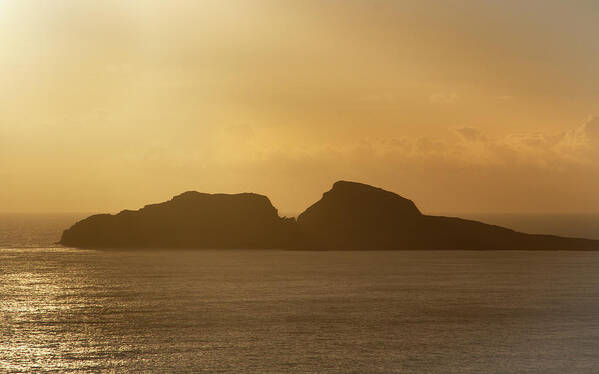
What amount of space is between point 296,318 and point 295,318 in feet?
0.24

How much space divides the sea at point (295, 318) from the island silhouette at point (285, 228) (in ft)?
147

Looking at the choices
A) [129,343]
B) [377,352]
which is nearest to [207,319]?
[129,343]

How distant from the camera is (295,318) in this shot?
196ft

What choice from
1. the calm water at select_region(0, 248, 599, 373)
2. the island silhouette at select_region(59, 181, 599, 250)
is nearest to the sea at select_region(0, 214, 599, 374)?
the calm water at select_region(0, 248, 599, 373)

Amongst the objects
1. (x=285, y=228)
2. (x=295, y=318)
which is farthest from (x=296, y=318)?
(x=285, y=228)

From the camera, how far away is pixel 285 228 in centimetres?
16062

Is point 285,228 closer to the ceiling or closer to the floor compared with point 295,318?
closer to the ceiling

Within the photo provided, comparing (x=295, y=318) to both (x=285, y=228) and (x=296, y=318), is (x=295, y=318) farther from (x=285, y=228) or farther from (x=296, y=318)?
(x=285, y=228)

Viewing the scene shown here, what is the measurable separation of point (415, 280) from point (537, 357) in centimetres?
4679

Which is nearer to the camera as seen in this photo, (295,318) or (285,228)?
(295,318)

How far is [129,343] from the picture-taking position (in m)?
49.0

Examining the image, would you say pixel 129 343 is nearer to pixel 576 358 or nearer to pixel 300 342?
pixel 300 342

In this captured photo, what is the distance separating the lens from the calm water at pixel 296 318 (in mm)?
44156

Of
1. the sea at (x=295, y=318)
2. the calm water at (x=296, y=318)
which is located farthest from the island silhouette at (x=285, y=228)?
the calm water at (x=296, y=318)
